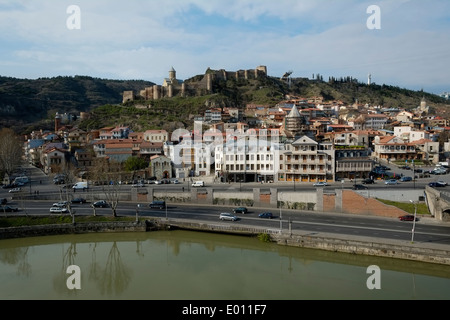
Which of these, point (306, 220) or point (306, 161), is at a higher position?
point (306, 161)

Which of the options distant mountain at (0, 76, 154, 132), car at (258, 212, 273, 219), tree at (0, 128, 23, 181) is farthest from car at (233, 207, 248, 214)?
distant mountain at (0, 76, 154, 132)

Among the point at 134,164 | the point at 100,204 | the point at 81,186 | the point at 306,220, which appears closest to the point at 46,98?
the point at 134,164

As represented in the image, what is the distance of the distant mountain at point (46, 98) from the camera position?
101750 millimetres

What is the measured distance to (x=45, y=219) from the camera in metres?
27.2

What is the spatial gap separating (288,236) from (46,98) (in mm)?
120033

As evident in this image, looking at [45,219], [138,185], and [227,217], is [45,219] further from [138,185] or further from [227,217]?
[227,217]

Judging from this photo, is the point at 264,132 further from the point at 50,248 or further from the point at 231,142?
the point at 50,248

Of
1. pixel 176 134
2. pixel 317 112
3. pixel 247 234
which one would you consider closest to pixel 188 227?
pixel 247 234

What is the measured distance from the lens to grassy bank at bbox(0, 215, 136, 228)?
26609 millimetres

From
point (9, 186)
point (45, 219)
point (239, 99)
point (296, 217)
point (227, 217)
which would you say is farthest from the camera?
point (239, 99)

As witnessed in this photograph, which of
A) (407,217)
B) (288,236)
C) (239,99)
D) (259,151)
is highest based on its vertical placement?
(239,99)
